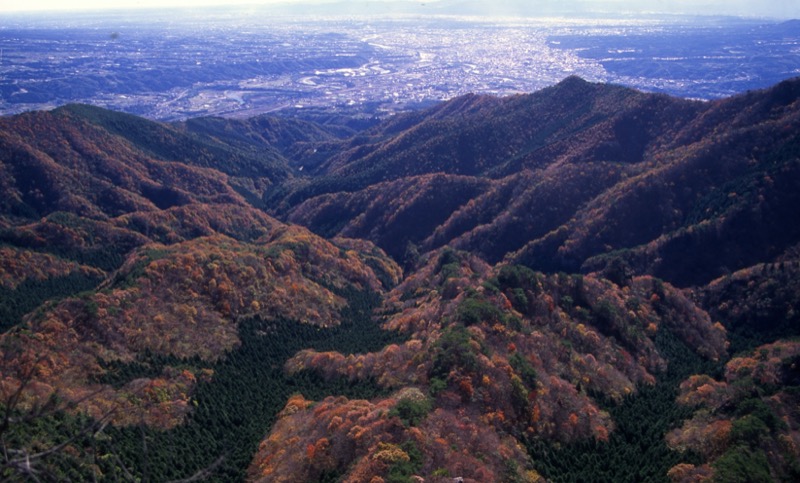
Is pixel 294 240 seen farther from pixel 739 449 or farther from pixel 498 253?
pixel 739 449

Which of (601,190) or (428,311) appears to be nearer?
(428,311)

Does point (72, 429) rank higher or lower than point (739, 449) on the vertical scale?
higher

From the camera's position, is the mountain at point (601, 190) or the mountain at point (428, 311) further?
the mountain at point (601, 190)

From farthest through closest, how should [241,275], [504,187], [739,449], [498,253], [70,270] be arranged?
1. [504,187]
2. [498,253]
3. [70,270]
4. [241,275]
5. [739,449]

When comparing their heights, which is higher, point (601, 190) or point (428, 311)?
point (601, 190)

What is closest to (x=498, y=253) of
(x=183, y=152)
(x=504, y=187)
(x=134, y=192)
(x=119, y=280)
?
(x=504, y=187)

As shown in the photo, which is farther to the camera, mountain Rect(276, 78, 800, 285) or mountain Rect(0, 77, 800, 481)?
mountain Rect(276, 78, 800, 285)

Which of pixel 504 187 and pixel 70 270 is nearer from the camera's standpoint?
pixel 70 270

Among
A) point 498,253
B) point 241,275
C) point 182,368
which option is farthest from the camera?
point 498,253
